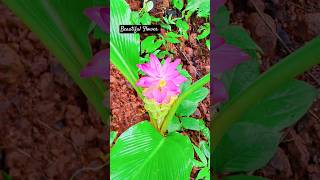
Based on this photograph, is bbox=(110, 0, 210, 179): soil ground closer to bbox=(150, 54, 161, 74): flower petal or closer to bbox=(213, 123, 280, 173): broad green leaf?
bbox=(150, 54, 161, 74): flower petal

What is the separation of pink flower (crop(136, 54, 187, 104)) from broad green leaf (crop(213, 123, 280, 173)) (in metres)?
0.24

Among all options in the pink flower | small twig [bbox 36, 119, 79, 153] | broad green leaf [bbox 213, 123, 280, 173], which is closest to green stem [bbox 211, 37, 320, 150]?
broad green leaf [bbox 213, 123, 280, 173]

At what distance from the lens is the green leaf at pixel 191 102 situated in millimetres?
714

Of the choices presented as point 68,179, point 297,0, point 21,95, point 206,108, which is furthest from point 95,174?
point 297,0

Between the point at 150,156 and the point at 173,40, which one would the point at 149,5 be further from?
the point at 150,156

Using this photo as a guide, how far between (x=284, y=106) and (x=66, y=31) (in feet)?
1.41

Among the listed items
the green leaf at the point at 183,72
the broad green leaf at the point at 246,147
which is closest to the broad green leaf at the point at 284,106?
the broad green leaf at the point at 246,147

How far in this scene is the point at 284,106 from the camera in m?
0.96

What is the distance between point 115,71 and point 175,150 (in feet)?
0.48

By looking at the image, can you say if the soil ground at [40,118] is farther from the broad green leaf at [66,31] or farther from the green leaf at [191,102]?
the green leaf at [191,102]

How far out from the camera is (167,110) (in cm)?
73

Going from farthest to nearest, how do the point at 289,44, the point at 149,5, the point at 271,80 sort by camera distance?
the point at 289,44 < the point at 271,80 < the point at 149,5

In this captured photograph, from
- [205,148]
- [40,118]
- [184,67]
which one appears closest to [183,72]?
[184,67]

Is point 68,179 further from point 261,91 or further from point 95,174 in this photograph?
point 261,91
